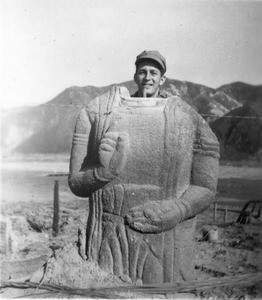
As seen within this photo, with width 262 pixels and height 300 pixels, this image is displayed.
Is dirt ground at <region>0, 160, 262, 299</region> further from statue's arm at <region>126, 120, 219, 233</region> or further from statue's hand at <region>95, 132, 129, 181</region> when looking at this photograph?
statue's hand at <region>95, 132, 129, 181</region>

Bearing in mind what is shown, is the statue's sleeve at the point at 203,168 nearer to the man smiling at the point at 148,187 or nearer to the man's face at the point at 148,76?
the man smiling at the point at 148,187

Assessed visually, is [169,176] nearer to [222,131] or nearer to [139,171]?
[139,171]

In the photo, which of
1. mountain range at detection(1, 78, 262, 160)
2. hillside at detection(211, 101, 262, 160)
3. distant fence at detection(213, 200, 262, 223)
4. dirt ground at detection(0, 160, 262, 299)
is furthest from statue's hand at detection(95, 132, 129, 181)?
hillside at detection(211, 101, 262, 160)

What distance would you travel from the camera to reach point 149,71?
196 inches

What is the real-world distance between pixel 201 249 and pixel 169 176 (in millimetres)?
4471

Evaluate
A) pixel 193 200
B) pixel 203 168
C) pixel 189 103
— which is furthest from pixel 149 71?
pixel 189 103

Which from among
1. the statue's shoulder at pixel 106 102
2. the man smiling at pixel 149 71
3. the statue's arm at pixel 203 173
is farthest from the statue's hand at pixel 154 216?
the man smiling at pixel 149 71

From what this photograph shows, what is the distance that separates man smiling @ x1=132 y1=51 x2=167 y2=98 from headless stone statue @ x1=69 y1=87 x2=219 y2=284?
0.95 feet

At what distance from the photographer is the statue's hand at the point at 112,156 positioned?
4.62 metres

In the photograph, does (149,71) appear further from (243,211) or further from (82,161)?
Result: (243,211)

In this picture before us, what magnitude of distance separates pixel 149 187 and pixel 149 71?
128cm

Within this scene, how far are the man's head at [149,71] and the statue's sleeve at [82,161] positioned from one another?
0.66 m

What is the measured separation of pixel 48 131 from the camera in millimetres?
14617

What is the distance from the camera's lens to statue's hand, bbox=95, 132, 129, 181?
4621 millimetres
